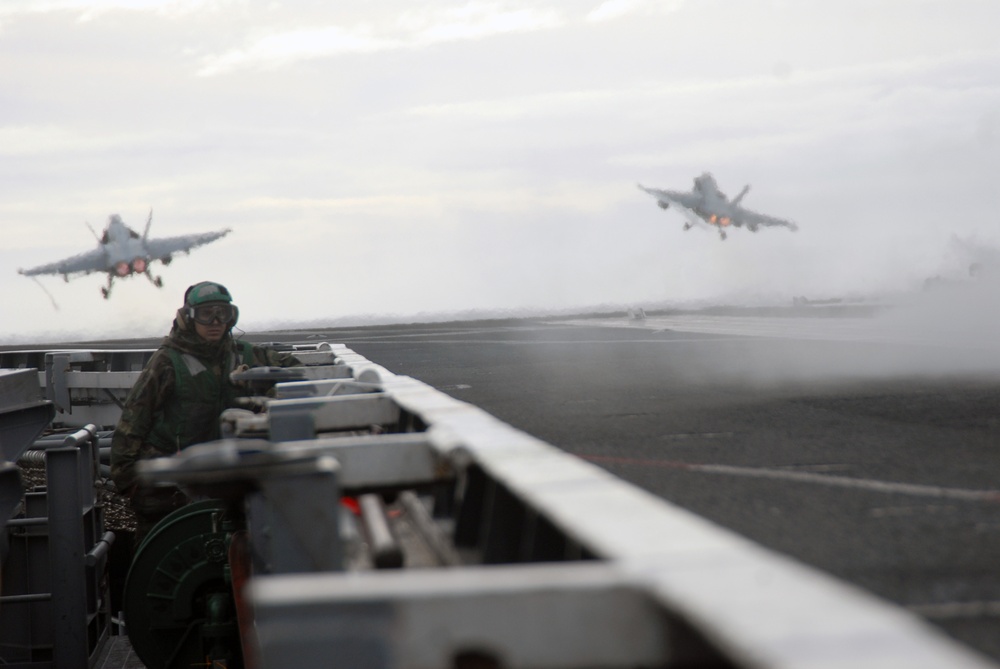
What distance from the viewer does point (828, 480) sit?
7.62 meters

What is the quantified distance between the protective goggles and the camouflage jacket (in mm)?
273

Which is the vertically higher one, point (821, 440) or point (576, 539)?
point (576, 539)

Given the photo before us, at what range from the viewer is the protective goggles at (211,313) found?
1009 cm

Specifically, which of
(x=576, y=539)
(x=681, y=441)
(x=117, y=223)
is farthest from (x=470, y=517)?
(x=117, y=223)

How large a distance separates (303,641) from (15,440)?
369 inches

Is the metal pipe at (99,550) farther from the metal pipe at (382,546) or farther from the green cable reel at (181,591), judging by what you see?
the metal pipe at (382,546)

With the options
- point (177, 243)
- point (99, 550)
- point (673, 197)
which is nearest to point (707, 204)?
point (673, 197)

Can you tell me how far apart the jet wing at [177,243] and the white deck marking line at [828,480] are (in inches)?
2694

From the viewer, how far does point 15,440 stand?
34.4 feet

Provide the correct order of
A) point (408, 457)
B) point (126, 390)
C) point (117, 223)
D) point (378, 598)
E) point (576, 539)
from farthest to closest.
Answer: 1. point (117, 223)
2. point (126, 390)
3. point (408, 457)
4. point (576, 539)
5. point (378, 598)

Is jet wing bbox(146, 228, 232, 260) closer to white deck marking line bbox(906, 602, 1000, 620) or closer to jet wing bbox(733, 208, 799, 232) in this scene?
jet wing bbox(733, 208, 799, 232)

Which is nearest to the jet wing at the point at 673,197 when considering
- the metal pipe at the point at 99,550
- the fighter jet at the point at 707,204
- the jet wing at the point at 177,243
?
the fighter jet at the point at 707,204

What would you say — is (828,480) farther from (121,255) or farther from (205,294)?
(121,255)

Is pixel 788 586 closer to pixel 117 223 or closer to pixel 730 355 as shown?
pixel 730 355
